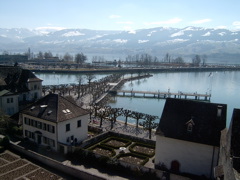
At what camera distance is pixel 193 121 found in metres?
23.8

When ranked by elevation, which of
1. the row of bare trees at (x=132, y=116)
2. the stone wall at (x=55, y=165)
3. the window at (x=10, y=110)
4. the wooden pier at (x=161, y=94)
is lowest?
the wooden pier at (x=161, y=94)

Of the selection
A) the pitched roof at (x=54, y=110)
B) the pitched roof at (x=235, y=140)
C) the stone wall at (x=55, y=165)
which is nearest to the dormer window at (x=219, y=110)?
the pitched roof at (x=235, y=140)

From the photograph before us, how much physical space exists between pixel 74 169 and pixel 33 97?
26964mm

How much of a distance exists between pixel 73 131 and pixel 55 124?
2.89m

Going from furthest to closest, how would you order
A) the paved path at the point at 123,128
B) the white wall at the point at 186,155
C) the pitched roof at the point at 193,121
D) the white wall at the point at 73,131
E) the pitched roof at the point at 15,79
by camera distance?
1. the pitched roof at the point at 15,79
2. the paved path at the point at 123,128
3. the white wall at the point at 73,131
4. the pitched roof at the point at 193,121
5. the white wall at the point at 186,155

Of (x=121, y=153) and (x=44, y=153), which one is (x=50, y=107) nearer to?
(x=44, y=153)

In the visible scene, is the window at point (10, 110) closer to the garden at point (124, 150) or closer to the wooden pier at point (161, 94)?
the garden at point (124, 150)

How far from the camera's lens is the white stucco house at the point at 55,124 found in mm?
27250

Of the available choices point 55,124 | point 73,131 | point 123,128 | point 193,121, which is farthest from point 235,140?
point 123,128

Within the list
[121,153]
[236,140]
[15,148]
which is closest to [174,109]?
[121,153]

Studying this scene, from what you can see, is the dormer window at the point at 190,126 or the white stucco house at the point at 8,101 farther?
the white stucco house at the point at 8,101

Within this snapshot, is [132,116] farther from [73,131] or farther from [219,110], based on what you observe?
[219,110]

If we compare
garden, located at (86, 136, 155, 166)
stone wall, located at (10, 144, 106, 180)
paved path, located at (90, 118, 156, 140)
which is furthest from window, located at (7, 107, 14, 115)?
garden, located at (86, 136, 155, 166)

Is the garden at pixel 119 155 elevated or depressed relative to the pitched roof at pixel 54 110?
depressed
